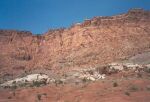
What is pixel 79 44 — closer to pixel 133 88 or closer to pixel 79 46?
pixel 79 46

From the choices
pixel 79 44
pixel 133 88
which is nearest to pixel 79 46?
pixel 79 44

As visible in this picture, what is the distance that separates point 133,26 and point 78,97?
143ft

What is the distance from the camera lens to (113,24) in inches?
2452

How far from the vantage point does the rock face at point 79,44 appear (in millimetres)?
53406

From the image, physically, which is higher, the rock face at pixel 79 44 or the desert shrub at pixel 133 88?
the rock face at pixel 79 44

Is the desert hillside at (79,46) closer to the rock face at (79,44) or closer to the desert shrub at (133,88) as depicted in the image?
the rock face at (79,44)

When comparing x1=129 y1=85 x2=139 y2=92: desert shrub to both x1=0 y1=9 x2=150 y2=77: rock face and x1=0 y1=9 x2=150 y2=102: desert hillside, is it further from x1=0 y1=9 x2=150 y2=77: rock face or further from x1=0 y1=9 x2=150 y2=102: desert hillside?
x1=0 y1=9 x2=150 y2=77: rock face

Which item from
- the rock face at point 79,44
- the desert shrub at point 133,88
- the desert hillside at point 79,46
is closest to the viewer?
the desert shrub at point 133,88

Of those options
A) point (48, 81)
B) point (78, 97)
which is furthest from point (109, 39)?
point (78, 97)

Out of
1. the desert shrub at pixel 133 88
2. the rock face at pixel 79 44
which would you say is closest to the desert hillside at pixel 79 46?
the rock face at pixel 79 44

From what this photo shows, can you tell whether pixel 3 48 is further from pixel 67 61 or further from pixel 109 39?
pixel 109 39

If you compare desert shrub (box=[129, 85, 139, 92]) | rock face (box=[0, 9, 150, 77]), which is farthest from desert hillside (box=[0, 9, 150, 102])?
desert shrub (box=[129, 85, 139, 92])

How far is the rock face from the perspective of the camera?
5341cm

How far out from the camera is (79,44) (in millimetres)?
60531
